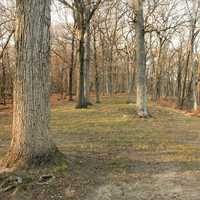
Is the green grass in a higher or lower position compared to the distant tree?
lower

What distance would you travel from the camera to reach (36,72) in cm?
617

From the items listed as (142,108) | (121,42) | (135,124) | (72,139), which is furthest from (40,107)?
(121,42)

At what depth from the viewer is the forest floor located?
17.4 ft

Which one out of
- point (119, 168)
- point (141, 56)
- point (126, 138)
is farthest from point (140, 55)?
point (119, 168)

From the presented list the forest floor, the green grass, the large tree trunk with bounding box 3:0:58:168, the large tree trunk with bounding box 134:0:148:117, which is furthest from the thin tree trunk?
the large tree trunk with bounding box 3:0:58:168

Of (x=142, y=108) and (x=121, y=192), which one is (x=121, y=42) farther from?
(x=121, y=192)

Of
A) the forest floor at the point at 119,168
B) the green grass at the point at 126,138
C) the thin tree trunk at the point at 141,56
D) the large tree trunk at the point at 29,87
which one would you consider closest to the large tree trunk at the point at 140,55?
the thin tree trunk at the point at 141,56

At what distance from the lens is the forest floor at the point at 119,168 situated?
530cm

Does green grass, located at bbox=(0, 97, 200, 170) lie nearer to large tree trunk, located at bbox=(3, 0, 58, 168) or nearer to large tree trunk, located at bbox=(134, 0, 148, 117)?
large tree trunk, located at bbox=(134, 0, 148, 117)

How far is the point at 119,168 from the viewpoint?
22.0 ft

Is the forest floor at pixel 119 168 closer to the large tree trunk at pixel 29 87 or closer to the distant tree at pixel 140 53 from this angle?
the large tree trunk at pixel 29 87

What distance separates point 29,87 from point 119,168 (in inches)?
93.9

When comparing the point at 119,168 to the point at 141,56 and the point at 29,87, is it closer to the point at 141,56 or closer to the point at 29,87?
the point at 29,87

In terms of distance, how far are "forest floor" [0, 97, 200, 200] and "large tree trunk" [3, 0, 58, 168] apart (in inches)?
18.9
